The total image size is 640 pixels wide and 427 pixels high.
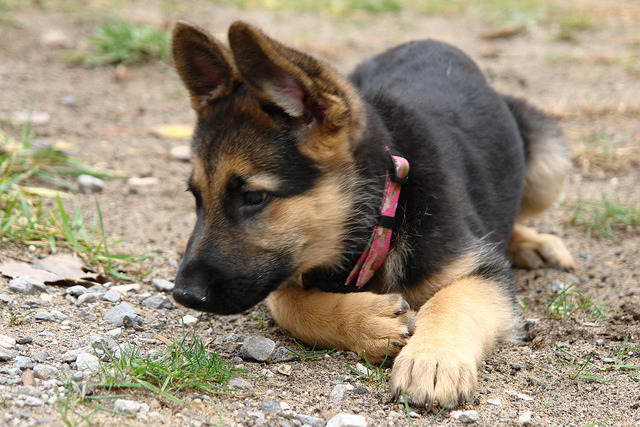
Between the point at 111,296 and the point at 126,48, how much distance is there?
5.69 m

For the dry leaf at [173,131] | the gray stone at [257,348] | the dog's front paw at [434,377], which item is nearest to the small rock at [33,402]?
the gray stone at [257,348]

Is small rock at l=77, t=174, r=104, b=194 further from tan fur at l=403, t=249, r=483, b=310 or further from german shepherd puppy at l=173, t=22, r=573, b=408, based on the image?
tan fur at l=403, t=249, r=483, b=310

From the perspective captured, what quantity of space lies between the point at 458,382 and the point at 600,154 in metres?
4.55

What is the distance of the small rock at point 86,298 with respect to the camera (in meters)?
4.21

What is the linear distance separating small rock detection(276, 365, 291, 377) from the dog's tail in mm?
2978

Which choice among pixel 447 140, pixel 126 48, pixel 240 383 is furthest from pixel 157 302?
pixel 126 48

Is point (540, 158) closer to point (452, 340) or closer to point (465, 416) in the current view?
point (452, 340)

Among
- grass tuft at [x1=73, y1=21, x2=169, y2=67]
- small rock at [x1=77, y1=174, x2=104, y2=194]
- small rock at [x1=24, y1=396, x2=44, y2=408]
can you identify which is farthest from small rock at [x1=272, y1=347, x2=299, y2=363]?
grass tuft at [x1=73, y1=21, x2=169, y2=67]

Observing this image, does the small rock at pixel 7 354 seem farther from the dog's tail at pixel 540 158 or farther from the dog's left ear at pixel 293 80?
the dog's tail at pixel 540 158

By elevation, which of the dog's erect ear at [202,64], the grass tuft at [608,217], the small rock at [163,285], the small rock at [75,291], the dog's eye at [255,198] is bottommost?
the grass tuft at [608,217]

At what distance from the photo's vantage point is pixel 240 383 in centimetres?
350

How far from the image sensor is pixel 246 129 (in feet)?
12.7

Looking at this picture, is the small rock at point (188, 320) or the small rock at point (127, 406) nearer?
the small rock at point (127, 406)

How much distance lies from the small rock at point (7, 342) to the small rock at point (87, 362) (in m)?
0.32
